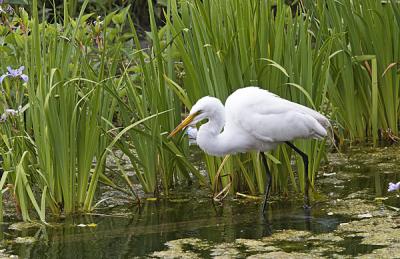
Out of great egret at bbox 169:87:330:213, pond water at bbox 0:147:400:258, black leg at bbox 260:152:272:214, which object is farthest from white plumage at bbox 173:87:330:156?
pond water at bbox 0:147:400:258

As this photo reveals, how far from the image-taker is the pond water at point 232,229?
3.94 meters

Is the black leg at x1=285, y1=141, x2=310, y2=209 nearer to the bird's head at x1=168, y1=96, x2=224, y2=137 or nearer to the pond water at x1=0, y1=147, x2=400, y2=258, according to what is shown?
the pond water at x1=0, y1=147, x2=400, y2=258

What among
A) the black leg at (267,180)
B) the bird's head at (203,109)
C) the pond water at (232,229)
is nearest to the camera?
the pond water at (232,229)

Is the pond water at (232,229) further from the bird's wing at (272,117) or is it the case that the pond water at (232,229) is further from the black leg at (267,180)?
the bird's wing at (272,117)

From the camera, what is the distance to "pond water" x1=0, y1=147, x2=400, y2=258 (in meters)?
3.94

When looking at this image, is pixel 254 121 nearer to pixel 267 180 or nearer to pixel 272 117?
pixel 272 117

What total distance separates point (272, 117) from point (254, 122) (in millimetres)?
97

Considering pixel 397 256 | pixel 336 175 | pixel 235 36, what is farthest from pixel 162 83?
pixel 397 256

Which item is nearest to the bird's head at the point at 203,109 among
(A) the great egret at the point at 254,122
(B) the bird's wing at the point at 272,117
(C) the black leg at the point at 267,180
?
(A) the great egret at the point at 254,122

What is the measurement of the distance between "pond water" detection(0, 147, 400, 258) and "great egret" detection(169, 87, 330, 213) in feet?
0.79

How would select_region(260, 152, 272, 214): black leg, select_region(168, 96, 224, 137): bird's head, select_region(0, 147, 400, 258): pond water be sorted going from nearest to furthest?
select_region(0, 147, 400, 258): pond water
select_region(168, 96, 224, 137): bird's head
select_region(260, 152, 272, 214): black leg

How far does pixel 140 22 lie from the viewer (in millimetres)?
9523

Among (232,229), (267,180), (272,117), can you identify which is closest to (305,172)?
(267,180)

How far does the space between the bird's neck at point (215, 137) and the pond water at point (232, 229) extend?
33cm
